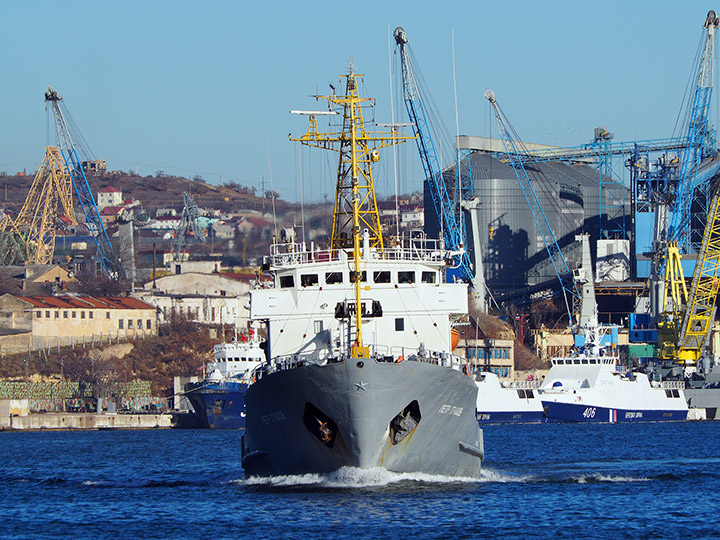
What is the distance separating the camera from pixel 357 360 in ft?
127

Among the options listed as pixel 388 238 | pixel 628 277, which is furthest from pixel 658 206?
pixel 388 238

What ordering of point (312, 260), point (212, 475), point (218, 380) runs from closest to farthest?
point (312, 260) < point (212, 475) < point (218, 380)

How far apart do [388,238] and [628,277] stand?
119893 millimetres

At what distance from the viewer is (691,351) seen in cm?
12350

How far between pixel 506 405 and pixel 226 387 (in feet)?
71.6

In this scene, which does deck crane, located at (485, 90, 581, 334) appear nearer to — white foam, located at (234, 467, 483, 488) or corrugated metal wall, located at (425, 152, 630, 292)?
corrugated metal wall, located at (425, 152, 630, 292)

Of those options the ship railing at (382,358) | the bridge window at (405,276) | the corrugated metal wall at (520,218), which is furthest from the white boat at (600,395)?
the corrugated metal wall at (520,218)

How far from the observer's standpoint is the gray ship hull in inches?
1529

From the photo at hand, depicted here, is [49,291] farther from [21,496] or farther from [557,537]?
[557,537]

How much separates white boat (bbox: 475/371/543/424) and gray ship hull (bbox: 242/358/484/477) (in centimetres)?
5768

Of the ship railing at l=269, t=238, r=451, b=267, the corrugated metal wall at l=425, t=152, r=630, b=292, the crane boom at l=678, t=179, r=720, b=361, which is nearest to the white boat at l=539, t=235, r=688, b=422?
the crane boom at l=678, t=179, r=720, b=361

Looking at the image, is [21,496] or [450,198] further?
[450,198]

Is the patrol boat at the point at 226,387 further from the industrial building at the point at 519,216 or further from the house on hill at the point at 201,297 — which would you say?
the industrial building at the point at 519,216

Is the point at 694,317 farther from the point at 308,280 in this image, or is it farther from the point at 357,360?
the point at 357,360
